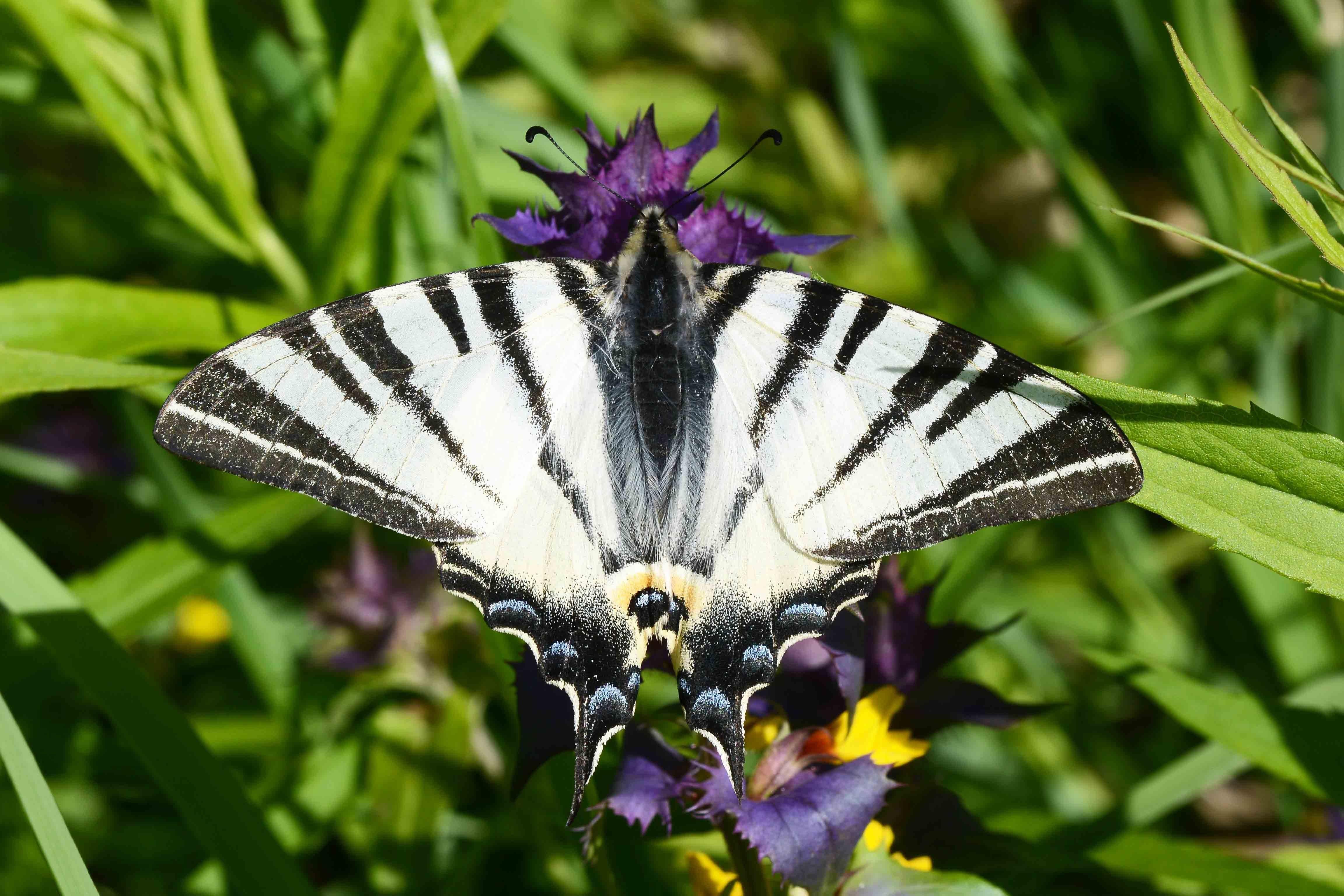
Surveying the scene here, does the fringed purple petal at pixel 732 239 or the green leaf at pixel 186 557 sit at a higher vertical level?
the fringed purple petal at pixel 732 239

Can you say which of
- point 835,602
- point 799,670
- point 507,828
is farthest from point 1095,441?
point 507,828

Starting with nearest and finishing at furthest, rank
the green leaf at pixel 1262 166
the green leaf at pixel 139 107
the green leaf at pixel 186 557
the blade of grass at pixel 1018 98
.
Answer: the green leaf at pixel 1262 166 → the green leaf at pixel 139 107 → the green leaf at pixel 186 557 → the blade of grass at pixel 1018 98

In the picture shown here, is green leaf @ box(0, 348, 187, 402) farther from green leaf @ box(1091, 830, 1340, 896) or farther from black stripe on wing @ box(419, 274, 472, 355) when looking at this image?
green leaf @ box(1091, 830, 1340, 896)

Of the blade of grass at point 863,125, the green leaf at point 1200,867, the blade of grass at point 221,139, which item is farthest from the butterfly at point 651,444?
the blade of grass at point 863,125

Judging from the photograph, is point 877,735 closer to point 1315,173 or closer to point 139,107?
point 1315,173

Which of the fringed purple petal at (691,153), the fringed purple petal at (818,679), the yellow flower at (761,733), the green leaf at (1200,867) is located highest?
the fringed purple petal at (691,153)

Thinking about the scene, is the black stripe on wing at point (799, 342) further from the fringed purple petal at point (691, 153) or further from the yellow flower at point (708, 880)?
the yellow flower at point (708, 880)

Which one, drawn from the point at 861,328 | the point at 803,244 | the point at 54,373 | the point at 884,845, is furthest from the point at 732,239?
the point at 54,373
